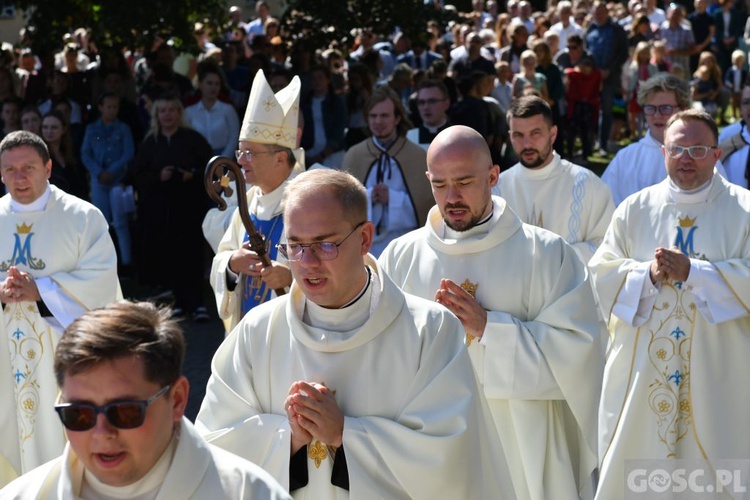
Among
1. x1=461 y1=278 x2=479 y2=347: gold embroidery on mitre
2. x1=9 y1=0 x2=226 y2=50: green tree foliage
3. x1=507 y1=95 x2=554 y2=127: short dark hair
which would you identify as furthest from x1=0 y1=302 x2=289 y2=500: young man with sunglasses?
x1=9 y1=0 x2=226 y2=50: green tree foliage

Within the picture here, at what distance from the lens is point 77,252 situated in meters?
7.41

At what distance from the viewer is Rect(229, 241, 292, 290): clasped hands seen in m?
6.37

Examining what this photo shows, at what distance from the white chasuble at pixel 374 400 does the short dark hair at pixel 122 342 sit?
1.08 m

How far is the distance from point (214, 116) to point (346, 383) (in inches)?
364

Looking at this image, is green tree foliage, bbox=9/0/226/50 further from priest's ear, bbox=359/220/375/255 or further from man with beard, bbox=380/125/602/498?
priest's ear, bbox=359/220/375/255

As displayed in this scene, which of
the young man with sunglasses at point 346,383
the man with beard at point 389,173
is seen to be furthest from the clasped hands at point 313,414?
the man with beard at point 389,173

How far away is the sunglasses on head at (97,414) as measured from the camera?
2.98 meters

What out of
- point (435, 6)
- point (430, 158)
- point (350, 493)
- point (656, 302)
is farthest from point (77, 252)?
point (435, 6)

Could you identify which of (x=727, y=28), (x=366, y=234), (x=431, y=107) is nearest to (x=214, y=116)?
(x=431, y=107)

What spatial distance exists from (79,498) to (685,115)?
4.24m

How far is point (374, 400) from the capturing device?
13.8 feet

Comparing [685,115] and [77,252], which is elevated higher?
[685,115]

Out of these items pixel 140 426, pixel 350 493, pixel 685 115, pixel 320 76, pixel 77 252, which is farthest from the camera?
pixel 320 76

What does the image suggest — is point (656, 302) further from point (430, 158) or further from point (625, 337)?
point (430, 158)
